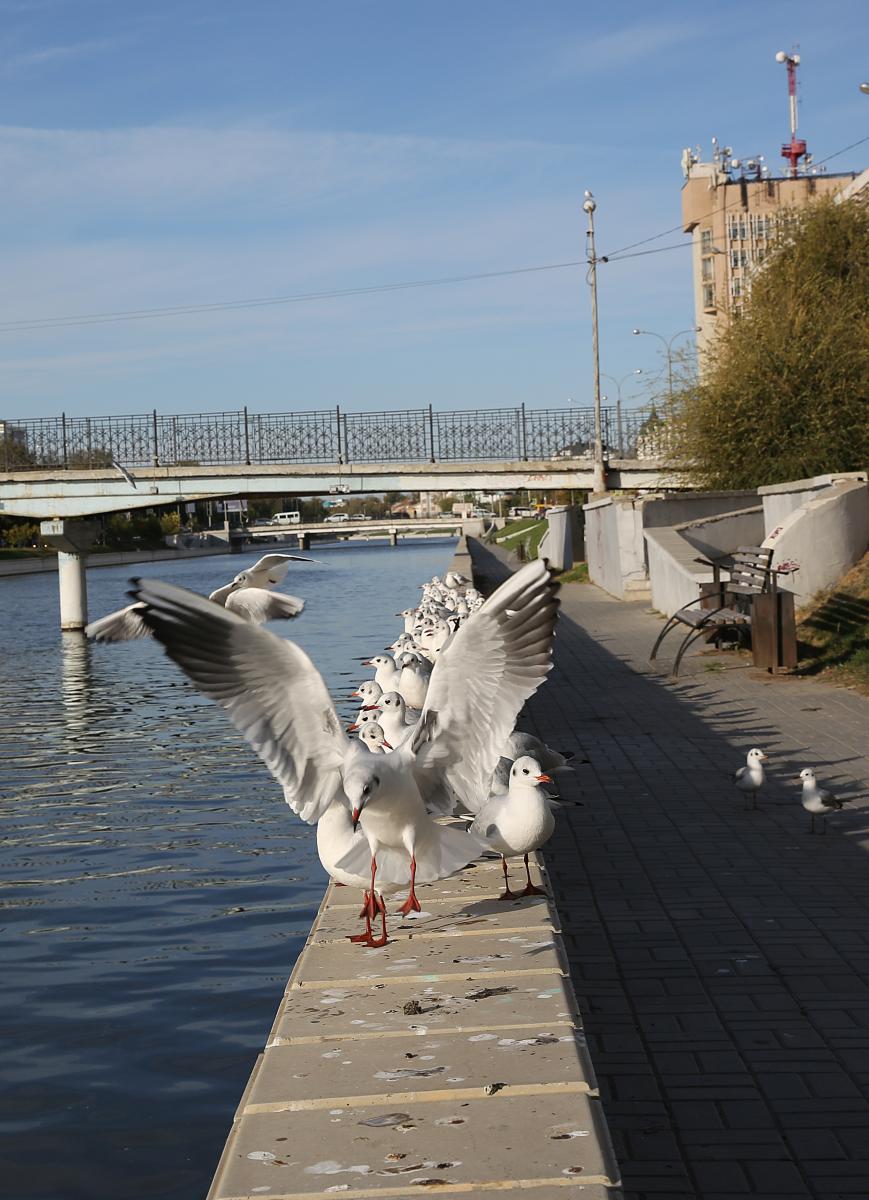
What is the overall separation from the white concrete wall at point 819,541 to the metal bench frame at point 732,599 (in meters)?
0.38

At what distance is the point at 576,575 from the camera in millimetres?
37406

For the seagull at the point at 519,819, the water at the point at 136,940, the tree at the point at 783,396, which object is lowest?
the water at the point at 136,940

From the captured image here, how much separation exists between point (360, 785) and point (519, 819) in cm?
108

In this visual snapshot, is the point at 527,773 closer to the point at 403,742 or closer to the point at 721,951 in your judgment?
the point at 403,742

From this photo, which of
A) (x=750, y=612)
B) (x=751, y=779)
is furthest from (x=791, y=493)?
(x=751, y=779)

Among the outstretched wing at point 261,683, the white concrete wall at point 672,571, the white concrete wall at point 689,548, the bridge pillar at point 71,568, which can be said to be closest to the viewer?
the outstretched wing at point 261,683

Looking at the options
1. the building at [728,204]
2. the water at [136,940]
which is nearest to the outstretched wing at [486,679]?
the water at [136,940]

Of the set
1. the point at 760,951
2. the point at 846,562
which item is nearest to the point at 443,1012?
the point at 760,951

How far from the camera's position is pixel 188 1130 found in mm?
5859

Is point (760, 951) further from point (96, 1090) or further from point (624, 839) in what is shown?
point (96, 1090)

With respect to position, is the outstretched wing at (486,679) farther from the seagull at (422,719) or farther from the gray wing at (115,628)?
the gray wing at (115,628)

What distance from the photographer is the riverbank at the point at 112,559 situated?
3007 inches

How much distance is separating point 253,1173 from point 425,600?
16.9 meters

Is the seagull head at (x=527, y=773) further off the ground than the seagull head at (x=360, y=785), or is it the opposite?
the seagull head at (x=360, y=785)
